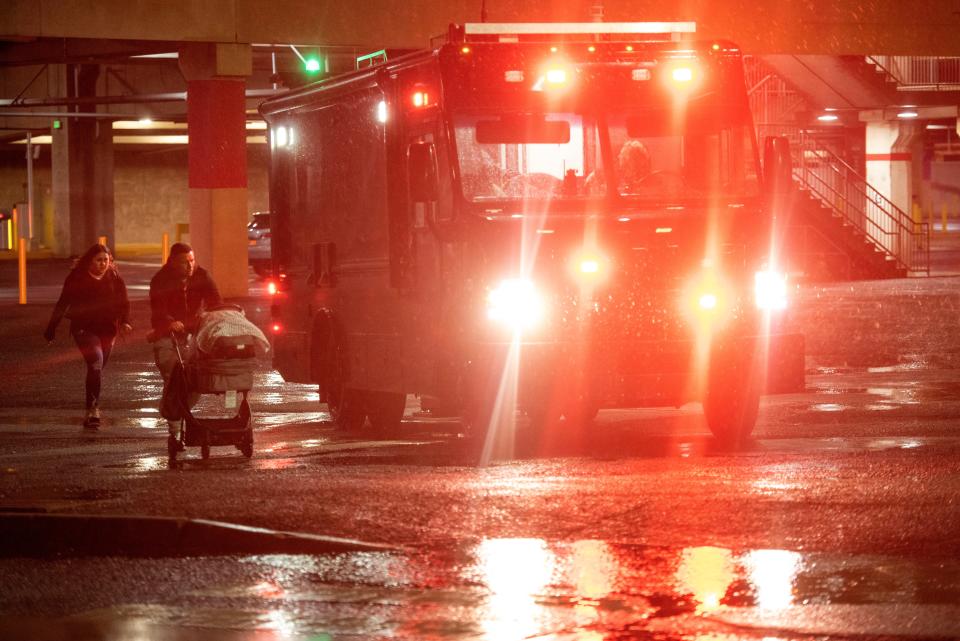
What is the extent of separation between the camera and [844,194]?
1618 inches

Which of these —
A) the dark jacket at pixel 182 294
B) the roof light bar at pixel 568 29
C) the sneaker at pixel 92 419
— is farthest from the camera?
the sneaker at pixel 92 419

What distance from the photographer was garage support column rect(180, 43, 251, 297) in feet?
111

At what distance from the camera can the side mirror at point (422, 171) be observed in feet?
44.2

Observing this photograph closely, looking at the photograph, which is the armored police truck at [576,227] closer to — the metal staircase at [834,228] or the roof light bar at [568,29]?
the roof light bar at [568,29]

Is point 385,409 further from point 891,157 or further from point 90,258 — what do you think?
point 891,157

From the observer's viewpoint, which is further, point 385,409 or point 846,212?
point 846,212

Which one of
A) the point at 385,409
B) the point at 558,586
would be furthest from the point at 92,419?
the point at 558,586

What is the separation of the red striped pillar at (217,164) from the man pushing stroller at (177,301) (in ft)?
62.7

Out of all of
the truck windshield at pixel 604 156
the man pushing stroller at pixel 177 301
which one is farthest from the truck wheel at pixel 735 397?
the man pushing stroller at pixel 177 301

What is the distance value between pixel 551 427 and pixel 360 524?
4152 millimetres

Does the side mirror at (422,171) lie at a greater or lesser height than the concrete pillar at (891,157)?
lesser

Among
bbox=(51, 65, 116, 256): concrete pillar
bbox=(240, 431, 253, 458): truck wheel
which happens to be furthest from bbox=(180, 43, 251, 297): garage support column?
bbox=(51, 65, 116, 256): concrete pillar

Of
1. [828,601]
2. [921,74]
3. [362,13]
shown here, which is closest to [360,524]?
[828,601]

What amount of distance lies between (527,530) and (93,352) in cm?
832
